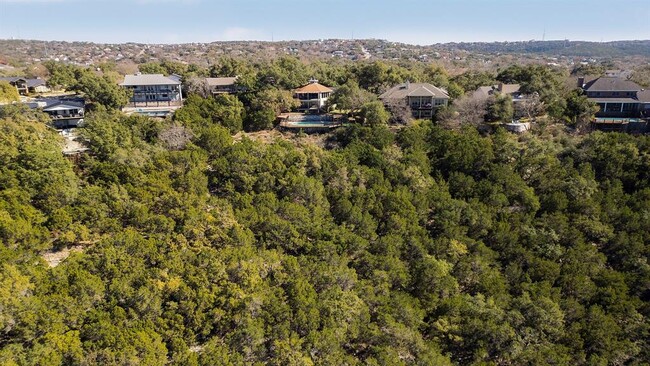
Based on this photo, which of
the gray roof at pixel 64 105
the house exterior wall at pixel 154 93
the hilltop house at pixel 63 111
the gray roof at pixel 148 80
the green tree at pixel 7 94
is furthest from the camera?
the house exterior wall at pixel 154 93

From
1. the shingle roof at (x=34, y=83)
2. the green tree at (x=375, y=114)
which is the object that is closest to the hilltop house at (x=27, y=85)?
the shingle roof at (x=34, y=83)

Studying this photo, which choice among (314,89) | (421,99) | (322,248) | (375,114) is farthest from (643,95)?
(322,248)

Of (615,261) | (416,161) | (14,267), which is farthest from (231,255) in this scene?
(615,261)

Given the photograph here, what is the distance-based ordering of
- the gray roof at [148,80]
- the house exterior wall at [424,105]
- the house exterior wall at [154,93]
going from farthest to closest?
the house exterior wall at [154,93] < the gray roof at [148,80] < the house exterior wall at [424,105]

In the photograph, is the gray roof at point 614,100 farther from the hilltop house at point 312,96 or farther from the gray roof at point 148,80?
the gray roof at point 148,80

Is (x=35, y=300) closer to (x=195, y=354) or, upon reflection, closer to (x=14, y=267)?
(x=14, y=267)

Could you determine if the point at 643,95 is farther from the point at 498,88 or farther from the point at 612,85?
the point at 498,88

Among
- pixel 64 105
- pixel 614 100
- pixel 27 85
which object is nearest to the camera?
pixel 64 105
